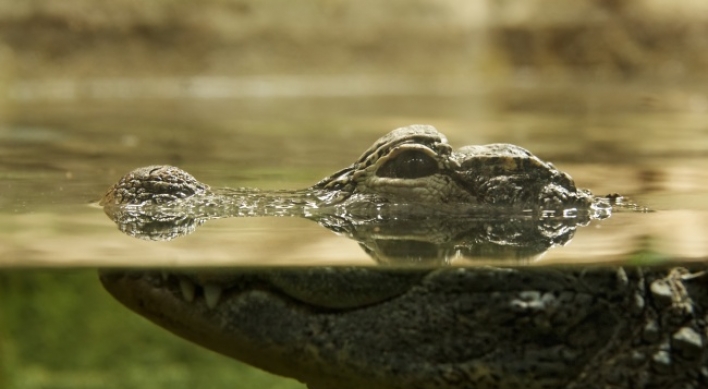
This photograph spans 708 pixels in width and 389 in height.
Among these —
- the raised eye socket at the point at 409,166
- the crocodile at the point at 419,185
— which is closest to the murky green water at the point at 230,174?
the crocodile at the point at 419,185

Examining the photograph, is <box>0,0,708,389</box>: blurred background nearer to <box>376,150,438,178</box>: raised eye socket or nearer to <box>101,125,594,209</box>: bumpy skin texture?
<box>101,125,594,209</box>: bumpy skin texture

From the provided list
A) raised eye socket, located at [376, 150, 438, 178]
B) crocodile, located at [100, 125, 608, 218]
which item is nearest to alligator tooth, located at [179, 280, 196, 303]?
crocodile, located at [100, 125, 608, 218]

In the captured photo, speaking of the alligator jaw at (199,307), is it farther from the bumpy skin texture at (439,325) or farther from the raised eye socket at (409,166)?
the raised eye socket at (409,166)

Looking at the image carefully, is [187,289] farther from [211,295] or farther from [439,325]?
[439,325]

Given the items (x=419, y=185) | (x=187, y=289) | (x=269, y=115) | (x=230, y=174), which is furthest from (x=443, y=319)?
(x=269, y=115)

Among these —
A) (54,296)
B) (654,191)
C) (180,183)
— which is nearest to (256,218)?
(180,183)

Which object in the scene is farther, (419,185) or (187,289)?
(419,185)

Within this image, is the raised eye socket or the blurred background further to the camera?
the raised eye socket
